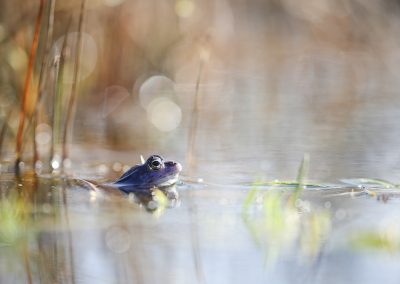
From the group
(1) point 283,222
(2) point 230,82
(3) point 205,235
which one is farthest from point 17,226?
(2) point 230,82

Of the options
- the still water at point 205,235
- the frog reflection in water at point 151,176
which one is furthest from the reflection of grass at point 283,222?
the frog reflection in water at point 151,176

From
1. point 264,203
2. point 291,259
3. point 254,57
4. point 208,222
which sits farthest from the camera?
point 254,57

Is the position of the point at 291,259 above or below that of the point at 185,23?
below

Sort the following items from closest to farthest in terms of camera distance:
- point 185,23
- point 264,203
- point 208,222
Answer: point 208,222 → point 264,203 → point 185,23

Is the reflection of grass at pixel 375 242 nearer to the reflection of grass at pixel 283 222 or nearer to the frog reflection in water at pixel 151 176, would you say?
the reflection of grass at pixel 283 222

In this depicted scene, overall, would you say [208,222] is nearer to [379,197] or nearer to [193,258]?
[193,258]

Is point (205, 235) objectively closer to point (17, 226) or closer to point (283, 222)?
point (283, 222)

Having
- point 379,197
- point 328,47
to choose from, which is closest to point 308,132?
point 379,197
